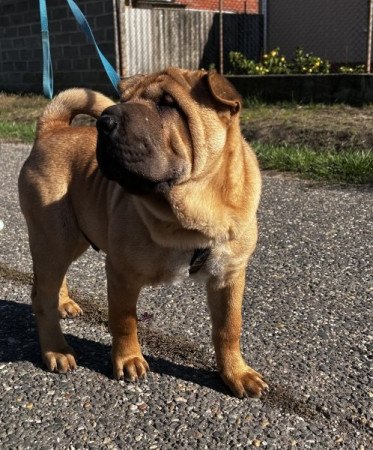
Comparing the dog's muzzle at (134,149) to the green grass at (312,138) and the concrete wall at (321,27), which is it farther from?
the concrete wall at (321,27)

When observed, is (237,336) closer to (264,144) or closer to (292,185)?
(292,185)

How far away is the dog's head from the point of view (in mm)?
2291

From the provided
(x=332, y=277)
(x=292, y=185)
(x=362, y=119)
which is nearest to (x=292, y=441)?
(x=332, y=277)

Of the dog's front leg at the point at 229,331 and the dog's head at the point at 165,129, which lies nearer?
the dog's head at the point at 165,129

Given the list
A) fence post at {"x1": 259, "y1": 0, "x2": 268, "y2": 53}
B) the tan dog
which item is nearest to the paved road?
the tan dog

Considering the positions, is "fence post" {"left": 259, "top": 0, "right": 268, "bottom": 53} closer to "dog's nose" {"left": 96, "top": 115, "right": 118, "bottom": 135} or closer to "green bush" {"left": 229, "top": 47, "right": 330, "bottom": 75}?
"green bush" {"left": 229, "top": 47, "right": 330, "bottom": 75}

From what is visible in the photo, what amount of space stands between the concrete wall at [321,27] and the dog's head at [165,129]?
9.85 metres

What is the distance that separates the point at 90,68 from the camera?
13039 mm

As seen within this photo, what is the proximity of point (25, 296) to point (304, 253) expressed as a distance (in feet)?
6.52

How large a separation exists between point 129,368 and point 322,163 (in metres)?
4.49

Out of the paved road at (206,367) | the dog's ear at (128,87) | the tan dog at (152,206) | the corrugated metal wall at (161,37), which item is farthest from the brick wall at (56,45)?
the dog's ear at (128,87)

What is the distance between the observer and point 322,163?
265 inches

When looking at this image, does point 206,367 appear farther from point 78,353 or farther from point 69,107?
point 69,107

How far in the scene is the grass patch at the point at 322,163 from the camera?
6.41 meters
